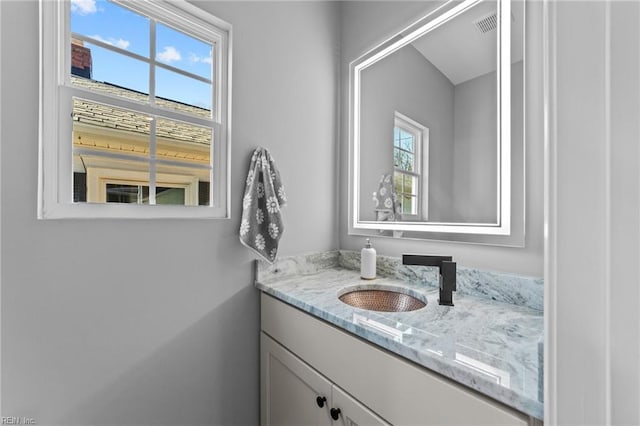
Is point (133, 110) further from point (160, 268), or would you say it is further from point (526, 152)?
point (526, 152)

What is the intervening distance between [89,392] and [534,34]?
198cm

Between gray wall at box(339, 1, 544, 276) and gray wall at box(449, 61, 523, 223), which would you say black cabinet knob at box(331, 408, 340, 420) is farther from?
gray wall at box(449, 61, 523, 223)

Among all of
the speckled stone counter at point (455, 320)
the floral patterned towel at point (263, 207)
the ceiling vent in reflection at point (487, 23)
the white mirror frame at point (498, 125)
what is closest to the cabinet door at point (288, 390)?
the speckled stone counter at point (455, 320)

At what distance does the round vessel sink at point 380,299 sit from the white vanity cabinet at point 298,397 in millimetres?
335

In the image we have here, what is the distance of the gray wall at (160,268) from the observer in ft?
2.73

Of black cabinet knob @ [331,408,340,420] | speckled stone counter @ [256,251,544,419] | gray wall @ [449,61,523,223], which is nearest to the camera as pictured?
speckled stone counter @ [256,251,544,419]

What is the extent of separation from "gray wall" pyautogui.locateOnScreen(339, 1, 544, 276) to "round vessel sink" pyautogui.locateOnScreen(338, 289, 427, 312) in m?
0.24

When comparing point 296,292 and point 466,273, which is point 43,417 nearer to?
point 296,292

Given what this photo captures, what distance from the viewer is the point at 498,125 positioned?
3.58 feet

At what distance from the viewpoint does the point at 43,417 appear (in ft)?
2.84

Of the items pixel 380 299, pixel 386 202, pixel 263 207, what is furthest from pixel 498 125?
pixel 263 207

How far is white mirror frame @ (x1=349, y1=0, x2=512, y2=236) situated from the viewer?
1.06 meters

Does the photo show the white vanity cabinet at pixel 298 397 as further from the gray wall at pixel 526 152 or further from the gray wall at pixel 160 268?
the gray wall at pixel 526 152

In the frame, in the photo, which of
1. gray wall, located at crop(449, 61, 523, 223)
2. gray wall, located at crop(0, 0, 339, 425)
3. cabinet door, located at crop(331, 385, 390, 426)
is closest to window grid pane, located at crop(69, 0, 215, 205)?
gray wall, located at crop(0, 0, 339, 425)
